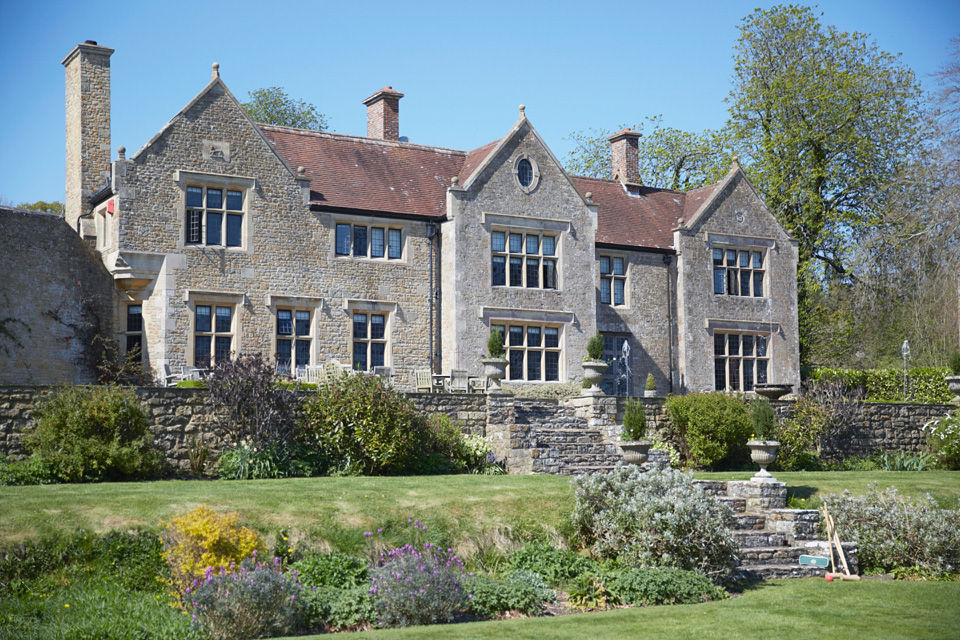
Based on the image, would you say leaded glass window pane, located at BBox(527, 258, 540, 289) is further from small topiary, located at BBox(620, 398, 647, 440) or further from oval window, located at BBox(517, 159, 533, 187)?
small topiary, located at BBox(620, 398, 647, 440)

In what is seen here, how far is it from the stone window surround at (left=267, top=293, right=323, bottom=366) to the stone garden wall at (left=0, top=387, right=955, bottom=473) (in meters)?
4.45

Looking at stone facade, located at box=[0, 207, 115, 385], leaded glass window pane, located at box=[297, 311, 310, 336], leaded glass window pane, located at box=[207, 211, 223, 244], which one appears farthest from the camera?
leaded glass window pane, located at box=[297, 311, 310, 336]

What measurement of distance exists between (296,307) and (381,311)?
2344 millimetres

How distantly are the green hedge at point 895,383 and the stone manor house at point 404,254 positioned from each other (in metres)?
1.82

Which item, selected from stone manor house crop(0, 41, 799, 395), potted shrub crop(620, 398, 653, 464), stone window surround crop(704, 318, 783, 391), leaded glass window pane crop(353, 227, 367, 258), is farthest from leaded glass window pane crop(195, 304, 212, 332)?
stone window surround crop(704, 318, 783, 391)

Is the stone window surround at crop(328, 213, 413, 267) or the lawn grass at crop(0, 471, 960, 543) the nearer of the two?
the lawn grass at crop(0, 471, 960, 543)

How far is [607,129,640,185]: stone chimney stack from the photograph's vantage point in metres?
34.3

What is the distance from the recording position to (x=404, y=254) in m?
27.2

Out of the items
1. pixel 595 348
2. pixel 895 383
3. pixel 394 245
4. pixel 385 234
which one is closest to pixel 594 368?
pixel 595 348


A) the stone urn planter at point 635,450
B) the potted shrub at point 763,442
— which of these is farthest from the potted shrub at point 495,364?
the potted shrub at point 763,442

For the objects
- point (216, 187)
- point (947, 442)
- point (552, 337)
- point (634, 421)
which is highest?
Answer: point (216, 187)

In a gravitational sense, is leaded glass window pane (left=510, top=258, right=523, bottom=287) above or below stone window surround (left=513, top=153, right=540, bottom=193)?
below

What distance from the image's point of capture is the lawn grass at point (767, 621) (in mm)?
11109

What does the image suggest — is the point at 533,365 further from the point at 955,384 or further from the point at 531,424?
the point at 955,384
